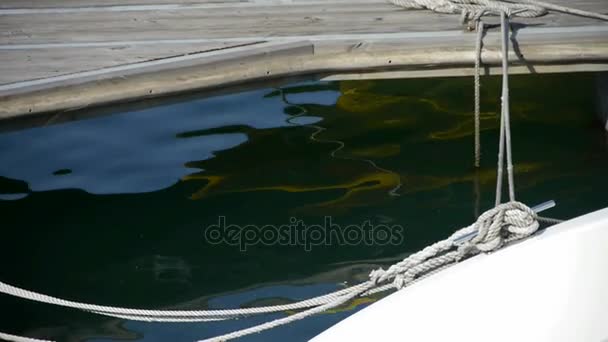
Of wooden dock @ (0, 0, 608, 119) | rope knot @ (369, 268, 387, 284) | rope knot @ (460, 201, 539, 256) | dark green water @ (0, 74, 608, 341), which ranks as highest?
wooden dock @ (0, 0, 608, 119)

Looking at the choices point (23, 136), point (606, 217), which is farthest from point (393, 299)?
point (23, 136)

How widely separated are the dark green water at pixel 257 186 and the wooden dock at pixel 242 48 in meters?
0.26

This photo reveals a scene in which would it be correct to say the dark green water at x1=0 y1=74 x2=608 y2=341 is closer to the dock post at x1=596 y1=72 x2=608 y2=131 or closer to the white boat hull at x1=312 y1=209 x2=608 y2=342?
the dock post at x1=596 y1=72 x2=608 y2=131

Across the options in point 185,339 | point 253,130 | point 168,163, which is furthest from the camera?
point 253,130

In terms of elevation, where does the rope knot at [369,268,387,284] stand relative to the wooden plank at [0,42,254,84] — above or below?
below

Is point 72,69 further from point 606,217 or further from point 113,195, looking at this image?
point 606,217

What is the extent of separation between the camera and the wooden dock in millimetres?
3871

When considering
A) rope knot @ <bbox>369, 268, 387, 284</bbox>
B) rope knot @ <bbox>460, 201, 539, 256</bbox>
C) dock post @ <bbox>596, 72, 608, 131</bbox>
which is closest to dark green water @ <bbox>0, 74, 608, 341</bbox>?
dock post @ <bbox>596, 72, 608, 131</bbox>

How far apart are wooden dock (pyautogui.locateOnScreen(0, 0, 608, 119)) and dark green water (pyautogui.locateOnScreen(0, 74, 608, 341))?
0.26m

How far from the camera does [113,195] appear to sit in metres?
4.52

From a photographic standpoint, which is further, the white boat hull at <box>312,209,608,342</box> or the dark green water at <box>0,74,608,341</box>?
the dark green water at <box>0,74,608,341</box>

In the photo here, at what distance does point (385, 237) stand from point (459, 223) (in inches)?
13.2

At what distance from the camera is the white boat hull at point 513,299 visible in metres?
2.16

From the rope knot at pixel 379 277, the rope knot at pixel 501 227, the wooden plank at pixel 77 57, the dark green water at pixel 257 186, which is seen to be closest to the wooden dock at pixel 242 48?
the wooden plank at pixel 77 57
